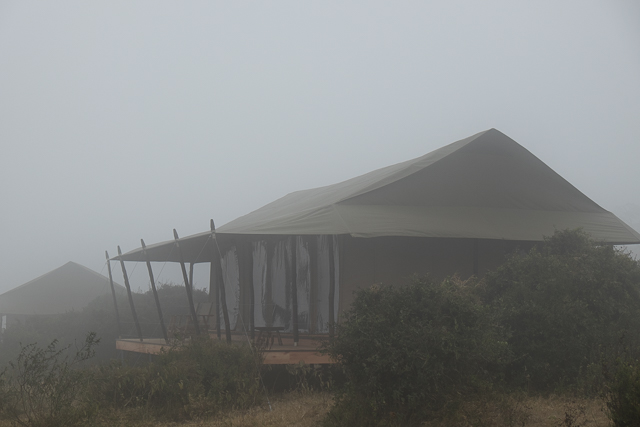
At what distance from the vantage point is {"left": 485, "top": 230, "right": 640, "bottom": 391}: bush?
6824 mm

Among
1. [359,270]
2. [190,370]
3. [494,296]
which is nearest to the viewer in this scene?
[190,370]

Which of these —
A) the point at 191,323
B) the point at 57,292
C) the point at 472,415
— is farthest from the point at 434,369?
the point at 57,292

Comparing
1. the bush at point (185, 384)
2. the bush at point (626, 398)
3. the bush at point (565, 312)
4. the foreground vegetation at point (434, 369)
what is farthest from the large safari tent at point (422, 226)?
the bush at point (626, 398)

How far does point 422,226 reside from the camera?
895 centimetres

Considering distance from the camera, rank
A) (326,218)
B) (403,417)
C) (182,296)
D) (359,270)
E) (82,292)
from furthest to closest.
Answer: (82,292)
(182,296)
(359,270)
(326,218)
(403,417)

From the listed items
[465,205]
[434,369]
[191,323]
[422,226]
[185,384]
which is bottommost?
[191,323]

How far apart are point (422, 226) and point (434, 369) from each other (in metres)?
3.79

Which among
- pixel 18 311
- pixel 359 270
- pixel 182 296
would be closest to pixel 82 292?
pixel 18 311

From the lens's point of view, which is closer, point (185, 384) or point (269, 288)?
point (185, 384)

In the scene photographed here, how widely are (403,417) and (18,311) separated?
17885 mm

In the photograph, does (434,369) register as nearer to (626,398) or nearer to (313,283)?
(626,398)

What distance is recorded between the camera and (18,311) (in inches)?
758

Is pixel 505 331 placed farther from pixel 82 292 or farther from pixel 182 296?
pixel 82 292

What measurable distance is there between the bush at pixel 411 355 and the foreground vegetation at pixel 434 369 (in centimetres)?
1
